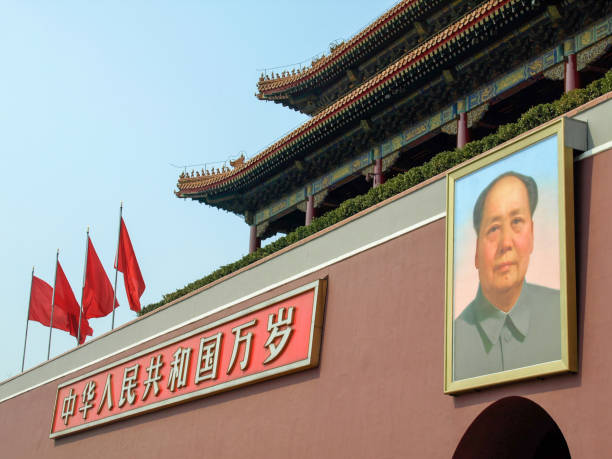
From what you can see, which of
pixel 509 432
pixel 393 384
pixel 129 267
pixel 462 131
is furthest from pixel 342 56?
pixel 509 432

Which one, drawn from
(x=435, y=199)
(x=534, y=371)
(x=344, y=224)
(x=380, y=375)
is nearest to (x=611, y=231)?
(x=534, y=371)

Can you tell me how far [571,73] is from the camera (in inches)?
390

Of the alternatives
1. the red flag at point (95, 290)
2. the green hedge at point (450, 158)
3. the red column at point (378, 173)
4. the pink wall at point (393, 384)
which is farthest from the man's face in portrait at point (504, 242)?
the red flag at point (95, 290)

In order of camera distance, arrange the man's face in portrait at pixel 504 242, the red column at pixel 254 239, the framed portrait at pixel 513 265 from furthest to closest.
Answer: the red column at pixel 254 239 → the man's face in portrait at pixel 504 242 → the framed portrait at pixel 513 265

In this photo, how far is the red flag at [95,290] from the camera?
15.2m

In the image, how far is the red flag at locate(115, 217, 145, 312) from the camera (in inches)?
578

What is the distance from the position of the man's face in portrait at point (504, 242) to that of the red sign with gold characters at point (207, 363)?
235 cm

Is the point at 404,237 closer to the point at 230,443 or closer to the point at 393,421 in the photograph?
the point at 393,421

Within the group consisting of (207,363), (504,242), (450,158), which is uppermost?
(450,158)

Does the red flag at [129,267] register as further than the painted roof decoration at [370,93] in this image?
Yes

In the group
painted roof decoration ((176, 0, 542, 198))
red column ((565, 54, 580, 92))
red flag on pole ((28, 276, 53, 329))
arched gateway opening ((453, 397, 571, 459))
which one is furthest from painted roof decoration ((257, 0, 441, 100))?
arched gateway opening ((453, 397, 571, 459))

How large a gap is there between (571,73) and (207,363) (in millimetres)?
5020

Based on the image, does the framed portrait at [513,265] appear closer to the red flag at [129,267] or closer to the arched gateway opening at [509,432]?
the arched gateway opening at [509,432]

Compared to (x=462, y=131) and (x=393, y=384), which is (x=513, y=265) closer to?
(x=393, y=384)
